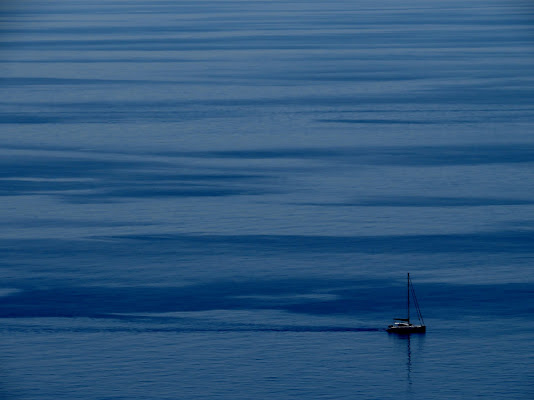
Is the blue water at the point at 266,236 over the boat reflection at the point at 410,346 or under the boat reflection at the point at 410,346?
over

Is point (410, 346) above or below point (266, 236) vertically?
below

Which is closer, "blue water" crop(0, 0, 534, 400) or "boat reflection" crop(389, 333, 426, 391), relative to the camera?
"blue water" crop(0, 0, 534, 400)

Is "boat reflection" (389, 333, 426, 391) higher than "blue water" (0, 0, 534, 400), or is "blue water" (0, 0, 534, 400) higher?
"blue water" (0, 0, 534, 400)

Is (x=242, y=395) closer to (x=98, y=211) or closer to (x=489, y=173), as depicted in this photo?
(x=98, y=211)

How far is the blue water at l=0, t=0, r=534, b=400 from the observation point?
5197cm

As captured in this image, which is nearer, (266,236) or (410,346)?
(410,346)

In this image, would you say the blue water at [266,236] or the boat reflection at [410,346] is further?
the boat reflection at [410,346]

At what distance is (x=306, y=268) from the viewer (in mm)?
64250

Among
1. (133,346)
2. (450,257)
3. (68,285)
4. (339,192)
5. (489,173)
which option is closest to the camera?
(133,346)

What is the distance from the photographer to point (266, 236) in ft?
231

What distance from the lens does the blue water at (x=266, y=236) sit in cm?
5197

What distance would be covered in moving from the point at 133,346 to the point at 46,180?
110 feet

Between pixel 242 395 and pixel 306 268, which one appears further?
pixel 306 268

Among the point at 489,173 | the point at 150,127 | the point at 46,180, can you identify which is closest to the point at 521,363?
the point at 489,173
